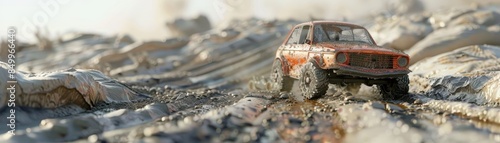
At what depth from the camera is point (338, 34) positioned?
25.2 feet

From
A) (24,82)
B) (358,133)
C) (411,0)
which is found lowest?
(358,133)

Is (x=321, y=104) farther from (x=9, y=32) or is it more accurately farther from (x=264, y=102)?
(x=9, y=32)

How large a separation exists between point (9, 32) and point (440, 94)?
732 centimetres

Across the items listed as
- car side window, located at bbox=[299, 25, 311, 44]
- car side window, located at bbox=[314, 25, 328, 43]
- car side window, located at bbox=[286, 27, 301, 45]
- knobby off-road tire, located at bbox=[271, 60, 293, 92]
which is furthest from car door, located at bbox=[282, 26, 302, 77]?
car side window, located at bbox=[314, 25, 328, 43]

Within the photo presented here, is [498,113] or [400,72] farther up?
[400,72]

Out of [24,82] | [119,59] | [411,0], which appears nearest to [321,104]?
[24,82]

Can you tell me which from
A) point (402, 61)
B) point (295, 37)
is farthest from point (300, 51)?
point (402, 61)

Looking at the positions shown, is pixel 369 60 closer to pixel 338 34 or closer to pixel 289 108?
pixel 338 34

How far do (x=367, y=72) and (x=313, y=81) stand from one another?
2.75 ft

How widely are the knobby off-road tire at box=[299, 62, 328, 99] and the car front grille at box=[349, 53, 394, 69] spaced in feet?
1.61

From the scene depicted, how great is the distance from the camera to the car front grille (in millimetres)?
6656

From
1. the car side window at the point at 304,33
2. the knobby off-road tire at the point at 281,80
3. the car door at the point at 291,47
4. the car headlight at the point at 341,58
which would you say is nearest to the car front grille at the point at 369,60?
the car headlight at the point at 341,58

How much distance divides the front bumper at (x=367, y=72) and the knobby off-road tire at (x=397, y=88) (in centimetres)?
23

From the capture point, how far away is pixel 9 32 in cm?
715
